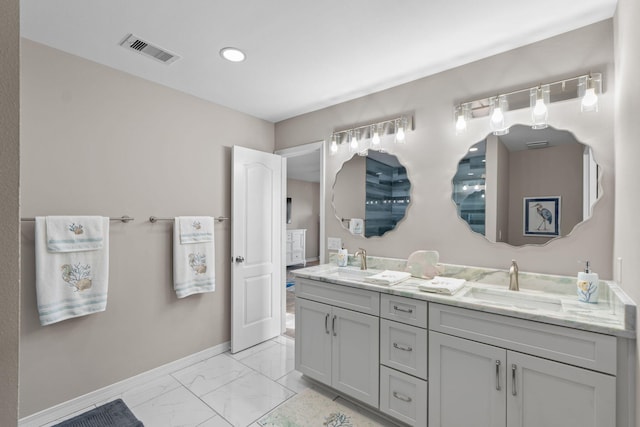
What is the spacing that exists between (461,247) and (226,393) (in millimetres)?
2101

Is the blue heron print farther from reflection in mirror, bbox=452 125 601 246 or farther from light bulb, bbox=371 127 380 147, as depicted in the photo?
light bulb, bbox=371 127 380 147

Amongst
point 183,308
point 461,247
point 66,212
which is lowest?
point 183,308

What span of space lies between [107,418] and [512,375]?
8.22 feet

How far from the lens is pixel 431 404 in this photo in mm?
1778

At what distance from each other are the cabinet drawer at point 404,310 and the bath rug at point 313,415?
2.44ft

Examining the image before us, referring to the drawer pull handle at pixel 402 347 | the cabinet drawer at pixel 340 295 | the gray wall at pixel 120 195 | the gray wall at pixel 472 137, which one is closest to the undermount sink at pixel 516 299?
the gray wall at pixel 472 137

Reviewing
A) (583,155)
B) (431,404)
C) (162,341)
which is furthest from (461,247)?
(162,341)

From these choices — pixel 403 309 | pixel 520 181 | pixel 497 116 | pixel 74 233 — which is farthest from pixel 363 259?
pixel 74 233

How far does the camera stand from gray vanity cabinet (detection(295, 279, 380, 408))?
6.72 feet

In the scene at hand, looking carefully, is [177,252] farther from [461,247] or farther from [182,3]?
[461,247]

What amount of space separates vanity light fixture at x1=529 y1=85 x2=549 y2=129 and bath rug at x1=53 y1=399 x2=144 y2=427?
3.20 meters

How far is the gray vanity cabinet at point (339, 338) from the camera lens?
2047mm

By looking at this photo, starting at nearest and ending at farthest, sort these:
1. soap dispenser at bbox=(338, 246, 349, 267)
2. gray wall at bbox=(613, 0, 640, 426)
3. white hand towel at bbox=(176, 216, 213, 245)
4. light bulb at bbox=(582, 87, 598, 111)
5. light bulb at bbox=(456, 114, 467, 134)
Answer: gray wall at bbox=(613, 0, 640, 426) < light bulb at bbox=(582, 87, 598, 111) < light bulb at bbox=(456, 114, 467, 134) < white hand towel at bbox=(176, 216, 213, 245) < soap dispenser at bbox=(338, 246, 349, 267)

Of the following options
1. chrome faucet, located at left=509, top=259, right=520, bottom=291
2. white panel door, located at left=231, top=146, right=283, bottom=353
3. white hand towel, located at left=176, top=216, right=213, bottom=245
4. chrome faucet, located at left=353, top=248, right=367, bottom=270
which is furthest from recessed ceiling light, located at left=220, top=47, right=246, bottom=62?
chrome faucet, located at left=509, top=259, right=520, bottom=291
